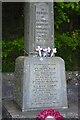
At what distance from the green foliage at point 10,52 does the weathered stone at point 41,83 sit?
2.46 metres

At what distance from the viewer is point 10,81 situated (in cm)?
650

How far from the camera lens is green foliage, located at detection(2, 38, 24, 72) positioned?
23.2ft

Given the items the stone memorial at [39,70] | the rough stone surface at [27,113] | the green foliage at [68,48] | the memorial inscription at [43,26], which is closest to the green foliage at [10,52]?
the green foliage at [68,48]

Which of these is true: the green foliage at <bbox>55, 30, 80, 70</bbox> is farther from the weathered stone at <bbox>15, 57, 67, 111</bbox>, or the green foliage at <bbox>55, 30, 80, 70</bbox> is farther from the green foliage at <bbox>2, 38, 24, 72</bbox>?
the weathered stone at <bbox>15, 57, 67, 111</bbox>

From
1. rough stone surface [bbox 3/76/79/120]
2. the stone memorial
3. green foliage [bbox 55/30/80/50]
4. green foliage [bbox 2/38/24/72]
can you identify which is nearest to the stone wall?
green foliage [bbox 2/38/24/72]

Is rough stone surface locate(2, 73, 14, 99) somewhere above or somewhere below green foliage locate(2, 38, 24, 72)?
below

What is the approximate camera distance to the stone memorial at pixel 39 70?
4453 mm

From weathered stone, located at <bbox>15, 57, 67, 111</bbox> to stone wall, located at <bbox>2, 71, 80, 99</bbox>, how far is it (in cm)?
151

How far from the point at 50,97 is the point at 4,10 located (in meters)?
4.14

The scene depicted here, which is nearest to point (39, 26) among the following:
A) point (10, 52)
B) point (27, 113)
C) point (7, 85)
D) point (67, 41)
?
point (27, 113)

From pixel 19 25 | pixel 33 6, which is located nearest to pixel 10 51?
pixel 19 25

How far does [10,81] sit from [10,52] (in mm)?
984

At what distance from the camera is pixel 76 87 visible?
657 centimetres

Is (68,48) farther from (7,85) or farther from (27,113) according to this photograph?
(27,113)
